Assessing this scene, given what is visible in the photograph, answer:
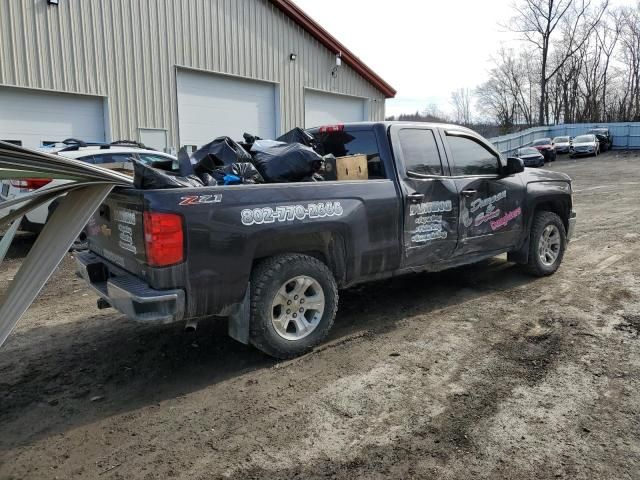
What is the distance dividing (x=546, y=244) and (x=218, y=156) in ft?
14.2

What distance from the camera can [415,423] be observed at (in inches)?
129

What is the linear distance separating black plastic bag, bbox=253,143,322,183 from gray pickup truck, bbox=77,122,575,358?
331 millimetres

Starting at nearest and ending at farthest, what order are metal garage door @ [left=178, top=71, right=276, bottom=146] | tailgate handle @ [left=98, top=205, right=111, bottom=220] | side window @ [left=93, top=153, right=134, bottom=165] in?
tailgate handle @ [left=98, top=205, right=111, bottom=220] < side window @ [left=93, top=153, right=134, bottom=165] < metal garage door @ [left=178, top=71, right=276, bottom=146]

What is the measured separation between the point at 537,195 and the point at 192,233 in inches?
174

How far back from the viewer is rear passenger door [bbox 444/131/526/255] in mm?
5469

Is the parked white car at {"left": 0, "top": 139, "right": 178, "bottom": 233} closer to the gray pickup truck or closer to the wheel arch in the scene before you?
the gray pickup truck

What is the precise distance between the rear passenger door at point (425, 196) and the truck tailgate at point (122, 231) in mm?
2371

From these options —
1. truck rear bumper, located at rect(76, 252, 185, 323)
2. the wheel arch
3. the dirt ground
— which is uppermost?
the wheel arch

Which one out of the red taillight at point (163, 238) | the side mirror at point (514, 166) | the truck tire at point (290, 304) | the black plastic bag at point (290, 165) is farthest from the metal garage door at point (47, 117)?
the side mirror at point (514, 166)

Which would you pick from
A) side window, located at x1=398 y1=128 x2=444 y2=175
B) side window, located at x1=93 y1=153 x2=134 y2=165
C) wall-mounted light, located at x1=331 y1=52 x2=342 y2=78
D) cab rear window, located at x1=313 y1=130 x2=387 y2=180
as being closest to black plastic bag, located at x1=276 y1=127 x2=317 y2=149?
cab rear window, located at x1=313 y1=130 x2=387 y2=180

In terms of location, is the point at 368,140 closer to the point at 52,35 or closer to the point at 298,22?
the point at 52,35

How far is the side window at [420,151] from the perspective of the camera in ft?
16.6

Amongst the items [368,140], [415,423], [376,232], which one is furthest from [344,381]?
[368,140]

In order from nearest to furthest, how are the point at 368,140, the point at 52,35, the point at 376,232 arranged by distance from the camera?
1. the point at 376,232
2. the point at 368,140
3. the point at 52,35
